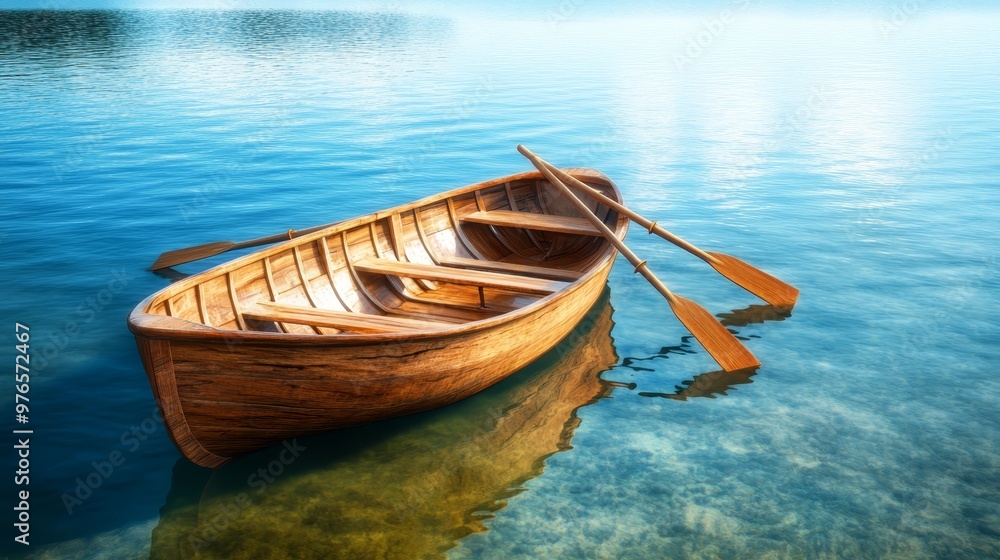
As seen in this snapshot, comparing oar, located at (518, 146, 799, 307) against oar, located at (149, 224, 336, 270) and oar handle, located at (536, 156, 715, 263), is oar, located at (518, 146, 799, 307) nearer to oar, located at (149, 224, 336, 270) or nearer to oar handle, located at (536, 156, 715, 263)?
oar handle, located at (536, 156, 715, 263)

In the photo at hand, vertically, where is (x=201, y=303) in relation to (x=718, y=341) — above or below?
above

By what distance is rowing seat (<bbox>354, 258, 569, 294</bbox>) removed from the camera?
668cm

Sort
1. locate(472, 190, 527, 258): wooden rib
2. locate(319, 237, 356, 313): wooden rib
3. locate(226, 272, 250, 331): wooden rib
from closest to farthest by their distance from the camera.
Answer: locate(226, 272, 250, 331): wooden rib
locate(319, 237, 356, 313): wooden rib
locate(472, 190, 527, 258): wooden rib

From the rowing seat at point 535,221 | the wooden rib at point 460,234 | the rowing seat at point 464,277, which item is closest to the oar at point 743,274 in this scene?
the rowing seat at point 535,221

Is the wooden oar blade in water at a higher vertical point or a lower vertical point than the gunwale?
lower

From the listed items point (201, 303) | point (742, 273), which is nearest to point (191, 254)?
point (201, 303)

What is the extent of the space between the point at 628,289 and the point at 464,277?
2.76 metres

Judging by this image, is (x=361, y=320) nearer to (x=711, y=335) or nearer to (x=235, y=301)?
(x=235, y=301)

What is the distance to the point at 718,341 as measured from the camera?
6852mm

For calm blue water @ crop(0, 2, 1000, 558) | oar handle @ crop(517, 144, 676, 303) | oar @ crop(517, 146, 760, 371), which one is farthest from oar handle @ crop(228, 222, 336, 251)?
oar @ crop(517, 146, 760, 371)

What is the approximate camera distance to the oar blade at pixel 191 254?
8.51m

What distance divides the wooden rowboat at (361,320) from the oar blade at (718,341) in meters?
0.93

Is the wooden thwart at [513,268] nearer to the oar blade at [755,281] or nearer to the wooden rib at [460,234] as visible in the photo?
the wooden rib at [460,234]

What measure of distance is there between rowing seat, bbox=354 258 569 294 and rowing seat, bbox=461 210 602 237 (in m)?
1.38
